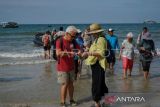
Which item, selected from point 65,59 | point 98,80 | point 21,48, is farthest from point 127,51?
point 21,48

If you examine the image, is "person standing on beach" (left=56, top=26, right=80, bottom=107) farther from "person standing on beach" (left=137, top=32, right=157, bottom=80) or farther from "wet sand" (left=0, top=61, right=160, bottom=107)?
"person standing on beach" (left=137, top=32, right=157, bottom=80)

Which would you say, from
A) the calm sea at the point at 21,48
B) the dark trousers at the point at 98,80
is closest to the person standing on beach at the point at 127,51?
the dark trousers at the point at 98,80

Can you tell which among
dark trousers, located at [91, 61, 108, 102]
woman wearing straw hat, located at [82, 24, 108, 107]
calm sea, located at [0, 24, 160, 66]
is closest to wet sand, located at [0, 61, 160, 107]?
dark trousers, located at [91, 61, 108, 102]

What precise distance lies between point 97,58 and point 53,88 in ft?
11.2

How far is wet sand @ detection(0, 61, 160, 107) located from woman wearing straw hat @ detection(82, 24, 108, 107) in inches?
23.5

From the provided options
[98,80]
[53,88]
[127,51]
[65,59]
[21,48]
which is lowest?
[21,48]

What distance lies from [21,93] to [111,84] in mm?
2829

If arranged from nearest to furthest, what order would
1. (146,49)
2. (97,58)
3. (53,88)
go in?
(97,58) → (53,88) → (146,49)

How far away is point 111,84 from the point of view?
1180cm

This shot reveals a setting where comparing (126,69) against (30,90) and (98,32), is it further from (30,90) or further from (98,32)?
(98,32)

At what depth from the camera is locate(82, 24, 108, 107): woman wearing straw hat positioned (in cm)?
805

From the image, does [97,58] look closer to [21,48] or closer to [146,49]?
[146,49]

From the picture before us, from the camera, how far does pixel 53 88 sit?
11.2 meters

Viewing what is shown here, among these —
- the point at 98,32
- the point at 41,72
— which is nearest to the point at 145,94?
the point at 98,32
